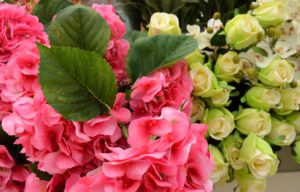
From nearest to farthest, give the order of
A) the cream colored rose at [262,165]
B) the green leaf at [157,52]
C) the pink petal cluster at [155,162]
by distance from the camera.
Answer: the pink petal cluster at [155,162] → the green leaf at [157,52] → the cream colored rose at [262,165]

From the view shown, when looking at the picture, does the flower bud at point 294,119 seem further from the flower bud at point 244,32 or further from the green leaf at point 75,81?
the green leaf at point 75,81

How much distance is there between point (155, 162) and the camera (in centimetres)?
33

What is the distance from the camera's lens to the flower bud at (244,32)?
21.8 inches

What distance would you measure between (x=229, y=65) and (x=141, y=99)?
0.61 ft

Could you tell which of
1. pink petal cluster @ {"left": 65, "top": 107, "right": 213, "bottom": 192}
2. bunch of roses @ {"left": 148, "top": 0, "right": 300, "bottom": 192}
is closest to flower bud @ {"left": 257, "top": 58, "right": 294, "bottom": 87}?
bunch of roses @ {"left": 148, "top": 0, "right": 300, "bottom": 192}

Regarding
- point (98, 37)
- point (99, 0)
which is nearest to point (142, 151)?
point (98, 37)

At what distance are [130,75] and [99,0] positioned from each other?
15.5 inches

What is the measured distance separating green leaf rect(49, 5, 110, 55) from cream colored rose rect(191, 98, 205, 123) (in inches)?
7.5

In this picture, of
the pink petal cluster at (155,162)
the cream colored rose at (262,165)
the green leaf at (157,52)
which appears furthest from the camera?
the cream colored rose at (262,165)

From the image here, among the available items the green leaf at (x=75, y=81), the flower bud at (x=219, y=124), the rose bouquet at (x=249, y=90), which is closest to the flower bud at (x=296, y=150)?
the rose bouquet at (x=249, y=90)

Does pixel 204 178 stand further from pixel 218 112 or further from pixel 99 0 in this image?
pixel 99 0

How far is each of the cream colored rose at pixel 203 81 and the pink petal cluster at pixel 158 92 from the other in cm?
9

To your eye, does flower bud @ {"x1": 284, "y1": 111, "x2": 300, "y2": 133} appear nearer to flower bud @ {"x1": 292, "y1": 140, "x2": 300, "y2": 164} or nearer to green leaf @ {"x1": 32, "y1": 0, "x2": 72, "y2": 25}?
flower bud @ {"x1": 292, "y1": 140, "x2": 300, "y2": 164}

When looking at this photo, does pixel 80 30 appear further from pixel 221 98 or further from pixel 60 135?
pixel 221 98
